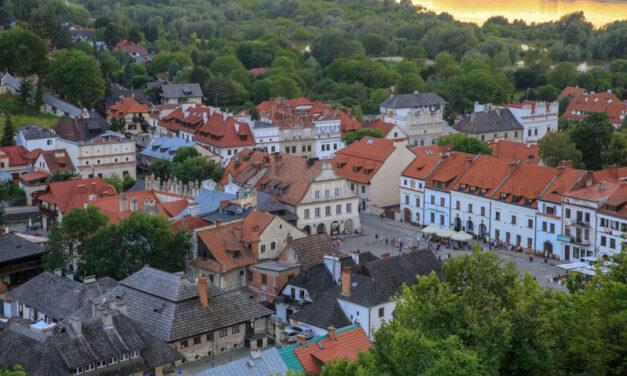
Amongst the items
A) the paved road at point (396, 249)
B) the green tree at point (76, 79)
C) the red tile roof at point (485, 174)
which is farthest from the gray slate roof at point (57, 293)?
the green tree at point (76, 79)

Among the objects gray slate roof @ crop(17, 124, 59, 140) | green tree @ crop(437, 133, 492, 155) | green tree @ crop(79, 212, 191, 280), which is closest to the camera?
green tree @ crop(79, 212, 191, 280)

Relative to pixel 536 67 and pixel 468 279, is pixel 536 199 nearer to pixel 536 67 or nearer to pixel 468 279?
pixel 468 279

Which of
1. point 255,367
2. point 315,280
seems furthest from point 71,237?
point 255,367

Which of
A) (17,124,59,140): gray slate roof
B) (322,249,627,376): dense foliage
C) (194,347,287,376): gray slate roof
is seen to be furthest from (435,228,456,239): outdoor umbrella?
(17,124,59,140): gray slate roof

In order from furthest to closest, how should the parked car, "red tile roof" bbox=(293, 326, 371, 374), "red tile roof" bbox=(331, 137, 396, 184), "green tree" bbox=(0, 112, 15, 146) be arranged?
"green tree" bbox=(0, 112, 15, 146) → "red tile roof" bbox=(331, 137, 396, 184) → the parked car → "red tile roof" bbox=(293, 326, 371, 374)

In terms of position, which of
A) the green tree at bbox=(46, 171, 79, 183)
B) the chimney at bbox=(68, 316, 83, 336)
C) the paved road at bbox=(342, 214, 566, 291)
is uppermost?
the green tree at bbox=(46, 171, 79, 183)

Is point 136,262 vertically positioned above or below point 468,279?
below

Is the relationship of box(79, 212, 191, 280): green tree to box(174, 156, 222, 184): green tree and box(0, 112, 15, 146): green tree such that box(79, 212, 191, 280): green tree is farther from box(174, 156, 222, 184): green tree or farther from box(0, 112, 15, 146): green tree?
box(0, 112, 15, 146): green tree

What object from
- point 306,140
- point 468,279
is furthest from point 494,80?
point 468,279
